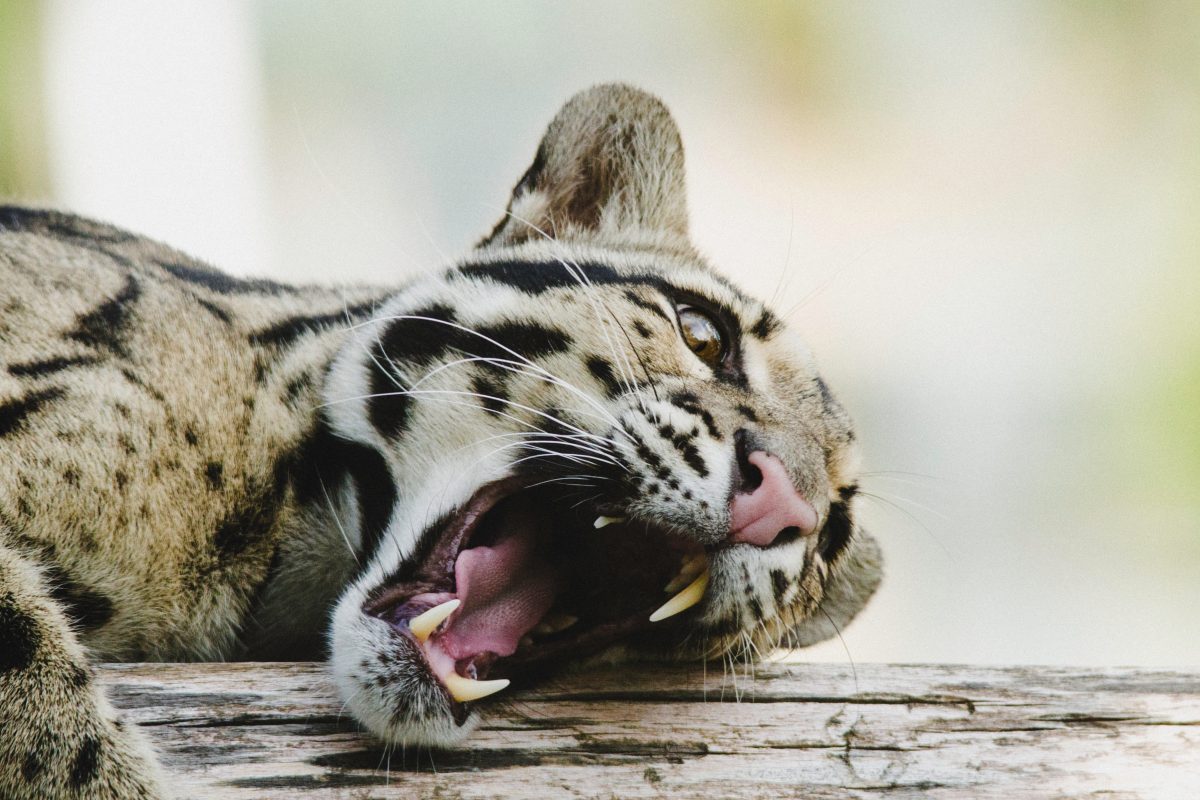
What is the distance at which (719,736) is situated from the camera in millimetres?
3250

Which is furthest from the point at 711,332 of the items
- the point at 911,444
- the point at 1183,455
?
the point at 1183,455

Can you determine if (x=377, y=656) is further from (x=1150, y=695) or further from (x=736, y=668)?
(x=1150, y=695)

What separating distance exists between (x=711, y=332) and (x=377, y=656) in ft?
5.33

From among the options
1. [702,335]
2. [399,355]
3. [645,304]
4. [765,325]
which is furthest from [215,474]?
[765,325]

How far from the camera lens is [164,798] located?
284cm

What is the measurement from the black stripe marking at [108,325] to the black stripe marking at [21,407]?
0.89ft

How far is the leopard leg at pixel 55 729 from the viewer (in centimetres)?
284

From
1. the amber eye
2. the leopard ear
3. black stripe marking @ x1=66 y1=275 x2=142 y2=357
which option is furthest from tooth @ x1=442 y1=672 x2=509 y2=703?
the leopard ear

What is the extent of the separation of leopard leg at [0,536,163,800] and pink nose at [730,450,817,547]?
170 centimetres

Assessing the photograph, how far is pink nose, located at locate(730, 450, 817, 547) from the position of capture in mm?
3287

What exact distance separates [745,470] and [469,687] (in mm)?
1019

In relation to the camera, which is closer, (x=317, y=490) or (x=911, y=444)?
(x=317, y=490)

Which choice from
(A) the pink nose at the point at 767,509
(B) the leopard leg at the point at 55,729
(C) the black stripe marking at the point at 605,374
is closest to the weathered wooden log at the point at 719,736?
(B) the leopard leg at the point at 55,729

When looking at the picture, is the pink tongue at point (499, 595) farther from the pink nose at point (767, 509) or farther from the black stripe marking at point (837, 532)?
the black stripe marking at point (837, 532)
